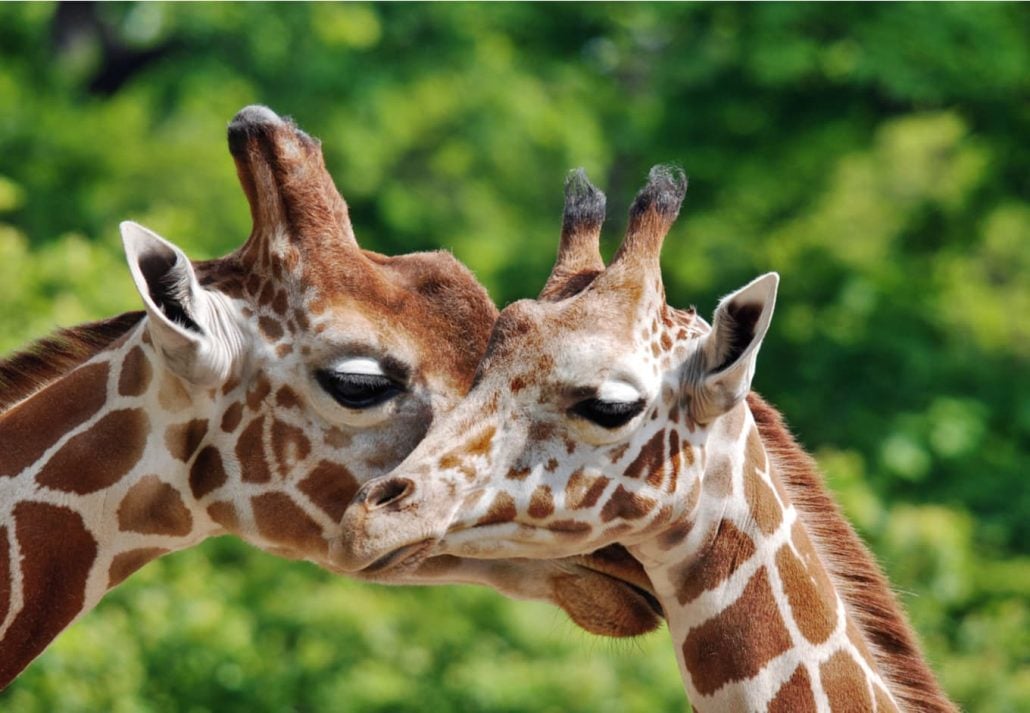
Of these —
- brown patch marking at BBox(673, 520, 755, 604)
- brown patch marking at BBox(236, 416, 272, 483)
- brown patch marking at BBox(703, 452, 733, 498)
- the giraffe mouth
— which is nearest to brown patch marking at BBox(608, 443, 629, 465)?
brown patch marking at BBox(703, 452, 733, 498)

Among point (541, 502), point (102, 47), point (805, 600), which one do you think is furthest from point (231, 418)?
point (102, 47)

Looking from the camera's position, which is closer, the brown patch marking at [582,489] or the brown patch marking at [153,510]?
the brown patch marking at [582,489]

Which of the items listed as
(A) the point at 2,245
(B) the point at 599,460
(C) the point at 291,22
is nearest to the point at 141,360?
(B) the point at 599,460

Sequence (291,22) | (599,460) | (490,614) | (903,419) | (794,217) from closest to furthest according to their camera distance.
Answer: (599,460) → (490,614) → (903,419) → (291,22) → (794,217)

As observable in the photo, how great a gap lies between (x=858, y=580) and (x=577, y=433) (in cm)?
119

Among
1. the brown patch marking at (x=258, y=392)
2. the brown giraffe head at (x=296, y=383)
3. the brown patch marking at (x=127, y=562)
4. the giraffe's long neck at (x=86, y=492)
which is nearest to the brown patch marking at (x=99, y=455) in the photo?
the giraffe's long neck at (x=86, y=492)

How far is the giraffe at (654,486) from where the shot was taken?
4965 mm

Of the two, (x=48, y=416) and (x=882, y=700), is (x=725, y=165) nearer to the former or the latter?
(x=882, y=700)

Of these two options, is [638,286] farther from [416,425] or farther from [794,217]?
[794,217]

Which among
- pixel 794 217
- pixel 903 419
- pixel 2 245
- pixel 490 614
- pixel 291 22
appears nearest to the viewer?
pixel 2 245

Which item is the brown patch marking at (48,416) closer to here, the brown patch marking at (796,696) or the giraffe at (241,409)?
the giraffe at (241,409)

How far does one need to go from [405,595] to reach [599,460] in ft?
27.1

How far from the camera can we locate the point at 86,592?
5.29 metres

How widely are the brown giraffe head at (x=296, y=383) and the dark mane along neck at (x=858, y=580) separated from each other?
3.83 ft
